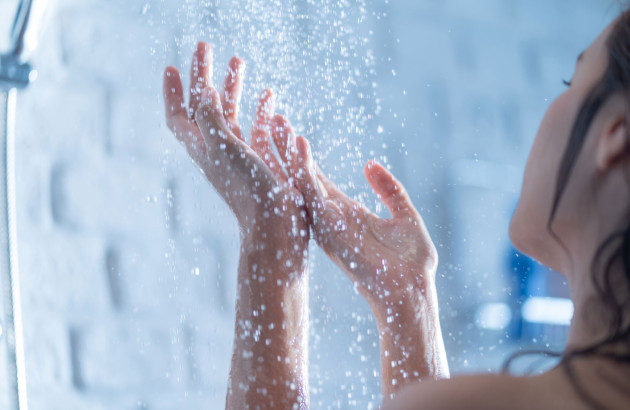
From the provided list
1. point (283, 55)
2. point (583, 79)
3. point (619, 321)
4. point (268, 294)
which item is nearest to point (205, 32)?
point (283, 55)

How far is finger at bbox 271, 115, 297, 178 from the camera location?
77 cm

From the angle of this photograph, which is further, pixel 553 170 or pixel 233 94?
pixel 233 94

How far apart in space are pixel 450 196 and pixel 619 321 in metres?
0.61

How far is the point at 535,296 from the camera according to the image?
1083 mm

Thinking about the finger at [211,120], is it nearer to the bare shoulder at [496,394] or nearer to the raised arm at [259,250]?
the raised arm at [259,250]

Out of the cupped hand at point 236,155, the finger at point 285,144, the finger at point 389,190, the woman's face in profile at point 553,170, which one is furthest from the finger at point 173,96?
the woman's face in profile at point 553,170

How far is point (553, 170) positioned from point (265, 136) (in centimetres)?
37

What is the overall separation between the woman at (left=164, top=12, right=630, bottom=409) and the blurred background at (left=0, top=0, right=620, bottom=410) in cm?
17

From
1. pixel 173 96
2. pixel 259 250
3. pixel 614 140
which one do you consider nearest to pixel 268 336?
pixel 259 250

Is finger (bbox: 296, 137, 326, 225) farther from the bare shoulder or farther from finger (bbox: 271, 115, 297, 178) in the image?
the bare shoulder

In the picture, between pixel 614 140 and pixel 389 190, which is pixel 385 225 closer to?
pixel 389 190

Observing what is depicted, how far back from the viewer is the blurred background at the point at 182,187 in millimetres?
911

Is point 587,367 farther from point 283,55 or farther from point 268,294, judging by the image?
point 283,55

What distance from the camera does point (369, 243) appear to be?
76cm
